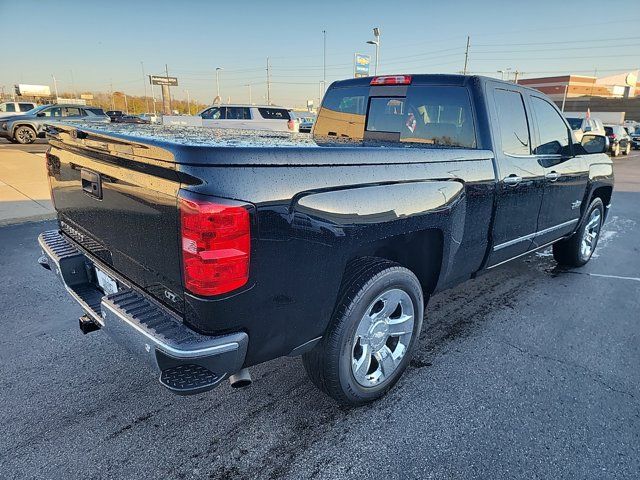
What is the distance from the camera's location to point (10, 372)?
2896 mm

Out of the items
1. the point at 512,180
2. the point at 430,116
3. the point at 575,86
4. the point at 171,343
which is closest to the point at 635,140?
the point at 512,180

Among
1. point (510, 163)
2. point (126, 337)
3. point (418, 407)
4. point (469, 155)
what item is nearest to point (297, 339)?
point (126, 337)

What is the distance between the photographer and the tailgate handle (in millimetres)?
2293

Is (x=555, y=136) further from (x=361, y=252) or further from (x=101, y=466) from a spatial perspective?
(x=101, y=466)

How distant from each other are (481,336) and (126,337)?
2.74 m

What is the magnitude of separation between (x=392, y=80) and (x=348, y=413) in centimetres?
273

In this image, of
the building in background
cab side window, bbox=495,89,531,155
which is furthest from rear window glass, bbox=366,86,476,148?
the building in background

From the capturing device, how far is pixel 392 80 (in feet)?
12.2

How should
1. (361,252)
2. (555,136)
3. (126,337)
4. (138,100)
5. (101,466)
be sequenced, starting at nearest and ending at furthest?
(126,337), (101,466), (361,252), (555,136), (138,100)

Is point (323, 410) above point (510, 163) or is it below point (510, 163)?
below

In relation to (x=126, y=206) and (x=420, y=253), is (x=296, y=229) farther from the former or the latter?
(x=420, y=253)

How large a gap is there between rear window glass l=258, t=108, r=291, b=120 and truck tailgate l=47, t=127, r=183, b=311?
57.6 ft

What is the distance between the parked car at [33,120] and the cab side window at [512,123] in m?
19.6

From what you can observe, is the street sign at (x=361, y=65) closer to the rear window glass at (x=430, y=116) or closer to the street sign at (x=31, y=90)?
the rear window glass at (x=430, y=116)
